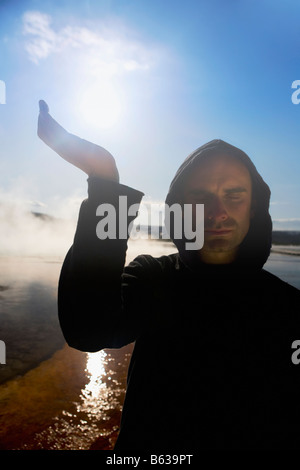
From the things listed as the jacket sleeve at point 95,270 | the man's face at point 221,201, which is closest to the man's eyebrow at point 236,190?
the man's face at point 221,201

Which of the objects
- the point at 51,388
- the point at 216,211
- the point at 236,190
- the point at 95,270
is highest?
the point at 236,190

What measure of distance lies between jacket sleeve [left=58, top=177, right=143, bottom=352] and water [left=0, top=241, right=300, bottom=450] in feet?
8.97

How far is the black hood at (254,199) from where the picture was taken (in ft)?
4.60

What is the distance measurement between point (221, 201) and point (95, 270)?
78cm

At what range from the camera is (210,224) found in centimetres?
131

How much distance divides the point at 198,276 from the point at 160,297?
0.77 feet

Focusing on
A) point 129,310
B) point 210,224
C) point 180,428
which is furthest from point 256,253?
point 180,428

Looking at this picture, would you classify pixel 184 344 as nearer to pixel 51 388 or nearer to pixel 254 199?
pixel 254 199

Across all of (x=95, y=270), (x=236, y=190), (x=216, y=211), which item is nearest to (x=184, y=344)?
(x=95, y=270)

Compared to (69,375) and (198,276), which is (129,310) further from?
(69,375)

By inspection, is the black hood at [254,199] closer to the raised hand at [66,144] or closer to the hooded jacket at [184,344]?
the hooded jacket at [184,344]

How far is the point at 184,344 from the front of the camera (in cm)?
111

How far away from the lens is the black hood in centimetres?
140

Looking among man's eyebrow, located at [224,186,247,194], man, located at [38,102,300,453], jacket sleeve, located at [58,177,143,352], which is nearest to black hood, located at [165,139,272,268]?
man, located at [38,102,300,453]
